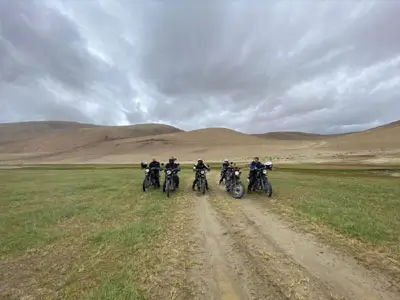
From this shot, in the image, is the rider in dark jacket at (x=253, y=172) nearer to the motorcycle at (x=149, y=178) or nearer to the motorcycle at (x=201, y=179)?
the motorcycle at (x=201, y=179)

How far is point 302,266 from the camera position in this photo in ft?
19.3

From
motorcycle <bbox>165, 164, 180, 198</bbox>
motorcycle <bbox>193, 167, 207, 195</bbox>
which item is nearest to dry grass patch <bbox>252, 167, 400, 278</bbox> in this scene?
motorcycle <bbox>193, 167, 207, 195</bbox>

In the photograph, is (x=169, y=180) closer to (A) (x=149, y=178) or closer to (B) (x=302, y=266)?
(A) (x=149, y=178)

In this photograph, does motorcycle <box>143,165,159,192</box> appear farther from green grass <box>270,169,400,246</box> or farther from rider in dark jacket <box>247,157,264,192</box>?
green grass <box>270,169,400,246</box>

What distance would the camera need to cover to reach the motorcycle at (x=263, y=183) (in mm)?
14561

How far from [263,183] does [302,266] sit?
9181 millimetres

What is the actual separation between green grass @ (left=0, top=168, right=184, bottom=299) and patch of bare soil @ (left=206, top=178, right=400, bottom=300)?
92.7 inches

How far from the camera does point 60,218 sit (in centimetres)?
1053

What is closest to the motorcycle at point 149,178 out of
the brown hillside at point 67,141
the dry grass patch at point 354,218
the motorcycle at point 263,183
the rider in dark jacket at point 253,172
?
the rider in dark jacket at point 253,172

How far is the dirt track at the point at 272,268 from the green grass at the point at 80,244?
134 centimetres

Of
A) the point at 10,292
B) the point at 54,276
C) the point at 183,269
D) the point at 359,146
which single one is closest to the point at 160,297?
the point at 183,269

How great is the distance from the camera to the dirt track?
15.9 ft

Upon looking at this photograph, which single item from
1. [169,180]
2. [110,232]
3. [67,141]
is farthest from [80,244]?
[67,141]

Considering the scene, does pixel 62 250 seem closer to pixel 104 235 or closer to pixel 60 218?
pixel 104 235
